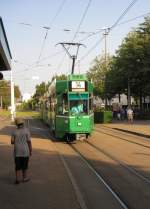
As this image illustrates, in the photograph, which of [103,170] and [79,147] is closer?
[103,170]

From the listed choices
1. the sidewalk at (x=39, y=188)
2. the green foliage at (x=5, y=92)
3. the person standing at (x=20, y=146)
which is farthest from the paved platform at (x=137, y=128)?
the green foliage at (x=5, y=92)

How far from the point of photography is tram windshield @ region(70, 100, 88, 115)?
2728cm

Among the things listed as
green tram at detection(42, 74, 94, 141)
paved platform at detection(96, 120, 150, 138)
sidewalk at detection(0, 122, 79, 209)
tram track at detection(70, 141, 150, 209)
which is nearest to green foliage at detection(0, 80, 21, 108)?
paved platform at detection(96, 120, 150, 138)

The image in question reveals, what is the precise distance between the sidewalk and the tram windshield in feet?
27.6

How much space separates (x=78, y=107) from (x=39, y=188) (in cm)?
→ 1508

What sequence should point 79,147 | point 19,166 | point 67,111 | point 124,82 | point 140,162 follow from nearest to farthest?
point 19,166
point 140,162
point 79,147
point 67,111
point 124,82

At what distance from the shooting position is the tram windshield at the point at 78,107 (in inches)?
1074

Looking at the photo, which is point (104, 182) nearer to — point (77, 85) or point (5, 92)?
point (77, 85)

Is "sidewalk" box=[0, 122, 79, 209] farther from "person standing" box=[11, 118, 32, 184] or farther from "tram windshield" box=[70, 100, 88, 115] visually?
"tram windshield" box=[70, 100, 88, 115]

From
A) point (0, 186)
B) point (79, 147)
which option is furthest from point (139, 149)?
point (0, 186)

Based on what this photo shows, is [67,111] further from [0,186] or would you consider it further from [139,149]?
[0,186]

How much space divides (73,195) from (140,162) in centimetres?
660

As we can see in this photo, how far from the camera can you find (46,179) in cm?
1412

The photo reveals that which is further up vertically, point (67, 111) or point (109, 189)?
point (67, 111)
